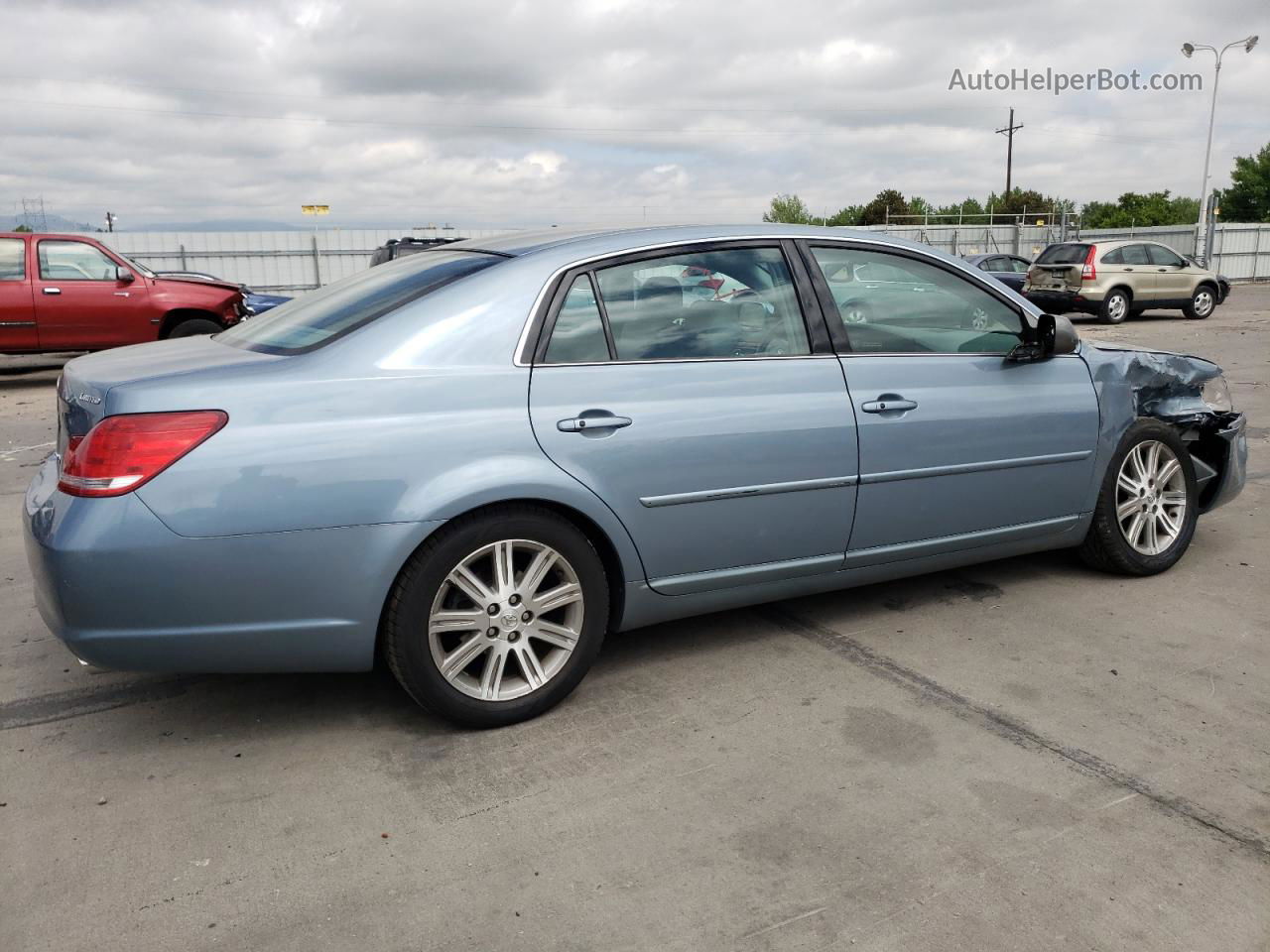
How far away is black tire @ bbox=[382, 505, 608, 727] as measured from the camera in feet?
10.2

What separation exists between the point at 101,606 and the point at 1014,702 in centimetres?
272

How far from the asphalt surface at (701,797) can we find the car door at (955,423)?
1.35 ft

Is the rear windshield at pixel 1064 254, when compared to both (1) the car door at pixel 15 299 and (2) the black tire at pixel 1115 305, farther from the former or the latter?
(1) the car door at pixel 15 299

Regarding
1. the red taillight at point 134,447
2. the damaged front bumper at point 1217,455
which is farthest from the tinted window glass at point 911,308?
the red taillight at point 134,447

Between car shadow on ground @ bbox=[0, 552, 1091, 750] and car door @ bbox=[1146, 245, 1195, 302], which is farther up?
car door @ bbox=[1146, 245, 1195, 302]

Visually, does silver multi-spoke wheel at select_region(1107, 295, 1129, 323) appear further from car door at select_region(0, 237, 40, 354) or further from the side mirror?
the side mirror

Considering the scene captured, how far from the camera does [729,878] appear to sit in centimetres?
256

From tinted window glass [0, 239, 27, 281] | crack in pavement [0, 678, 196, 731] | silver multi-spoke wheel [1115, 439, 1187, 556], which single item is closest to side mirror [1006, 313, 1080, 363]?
silver multi-spoke wheel [1115, 439, 1187, 556]

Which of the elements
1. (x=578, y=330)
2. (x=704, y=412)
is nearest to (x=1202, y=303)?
(x=704, y=412)

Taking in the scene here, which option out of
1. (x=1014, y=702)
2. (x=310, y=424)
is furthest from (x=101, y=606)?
(x=1014, y=702)

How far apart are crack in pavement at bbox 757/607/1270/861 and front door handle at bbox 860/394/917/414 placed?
2.86 ft

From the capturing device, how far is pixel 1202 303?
21250 mm

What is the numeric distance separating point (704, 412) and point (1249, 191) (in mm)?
87827

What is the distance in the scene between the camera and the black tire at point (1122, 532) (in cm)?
457
